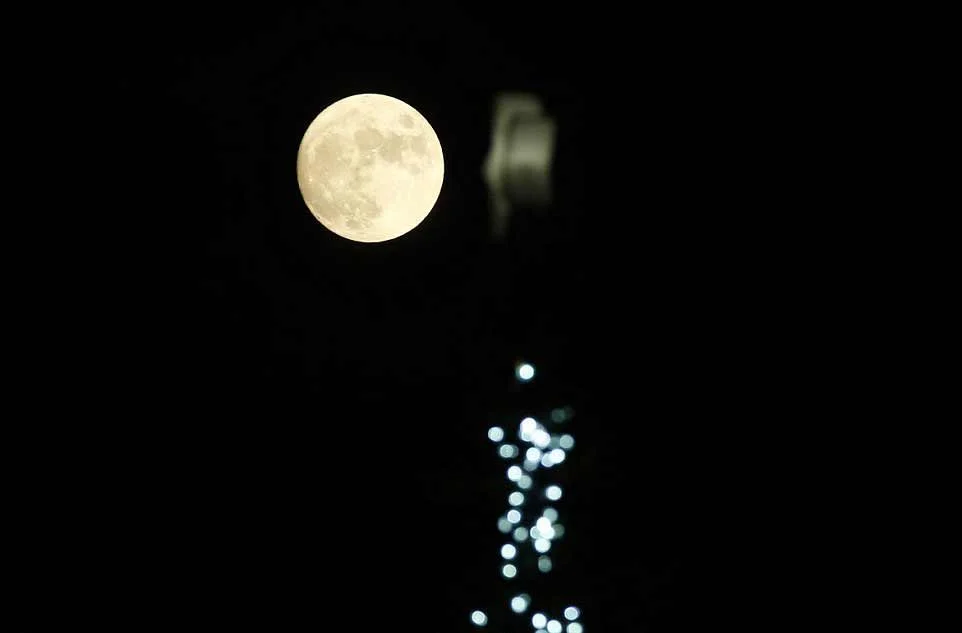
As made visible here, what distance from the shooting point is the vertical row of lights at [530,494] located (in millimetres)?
3795

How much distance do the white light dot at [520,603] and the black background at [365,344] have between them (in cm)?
4

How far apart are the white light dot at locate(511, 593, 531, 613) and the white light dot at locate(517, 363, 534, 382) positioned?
0.91 metres

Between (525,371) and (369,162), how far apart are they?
4.02 ft

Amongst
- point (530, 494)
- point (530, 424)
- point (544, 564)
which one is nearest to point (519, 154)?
point (530, 424)

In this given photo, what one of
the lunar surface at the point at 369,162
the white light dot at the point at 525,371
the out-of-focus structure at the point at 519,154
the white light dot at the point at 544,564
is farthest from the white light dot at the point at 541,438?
the lunar surface at the point at 369,162

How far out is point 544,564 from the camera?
3.81 metres

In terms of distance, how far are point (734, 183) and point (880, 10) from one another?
77 centimetres

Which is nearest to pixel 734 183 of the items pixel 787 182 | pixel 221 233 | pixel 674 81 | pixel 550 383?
pixel 787 182

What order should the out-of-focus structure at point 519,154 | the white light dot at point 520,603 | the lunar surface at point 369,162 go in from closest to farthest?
the lunar surface at point 369,162 → the out-of-focus structure at point 519,154 → the white light dot at point 520,603

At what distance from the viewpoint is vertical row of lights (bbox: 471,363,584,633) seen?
379 centimetres

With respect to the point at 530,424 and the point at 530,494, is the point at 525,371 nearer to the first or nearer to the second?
the point at 530,424

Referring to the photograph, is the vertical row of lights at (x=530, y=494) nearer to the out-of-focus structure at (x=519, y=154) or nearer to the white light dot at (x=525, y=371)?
the white light dot at (x=525, y=371)

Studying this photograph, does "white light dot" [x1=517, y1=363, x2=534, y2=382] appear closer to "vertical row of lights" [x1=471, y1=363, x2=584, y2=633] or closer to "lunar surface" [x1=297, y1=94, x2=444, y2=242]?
"vertical row of lights" [x1=471, y1=363, x2=584, y2=633]

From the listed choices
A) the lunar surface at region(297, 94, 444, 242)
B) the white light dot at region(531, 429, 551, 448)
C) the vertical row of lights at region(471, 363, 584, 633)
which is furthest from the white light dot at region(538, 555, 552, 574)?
the lunar surface at region(297, 94, 444, 242)
